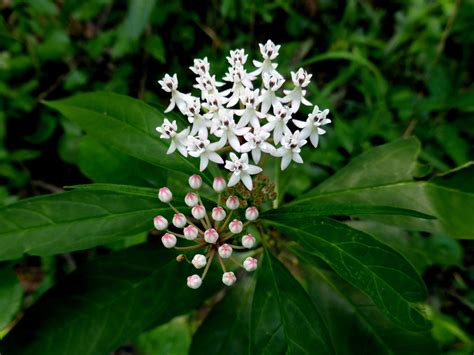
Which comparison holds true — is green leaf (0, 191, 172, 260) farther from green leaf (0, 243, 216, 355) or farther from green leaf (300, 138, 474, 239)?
green leaf (300, 138, 474, 239)

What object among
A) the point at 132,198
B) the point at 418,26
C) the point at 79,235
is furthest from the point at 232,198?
the point at 418,26

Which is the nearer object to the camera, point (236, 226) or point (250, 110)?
point (236, 226)

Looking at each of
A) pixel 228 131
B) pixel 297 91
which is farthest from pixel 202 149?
pixel 297 91

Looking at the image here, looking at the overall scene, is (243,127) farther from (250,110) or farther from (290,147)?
(290,147)

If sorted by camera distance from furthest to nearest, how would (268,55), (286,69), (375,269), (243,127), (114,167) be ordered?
(286,69)
(114,167)
(268,55)
(243,127)
(375,269)

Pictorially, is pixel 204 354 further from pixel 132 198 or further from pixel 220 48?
pixel 220 48
